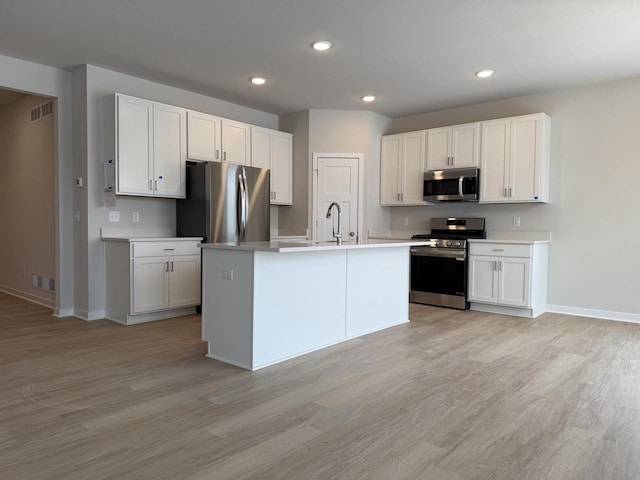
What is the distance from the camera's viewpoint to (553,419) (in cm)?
243

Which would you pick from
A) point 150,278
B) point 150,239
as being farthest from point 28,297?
point 150,239

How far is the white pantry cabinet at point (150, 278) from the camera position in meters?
4.50

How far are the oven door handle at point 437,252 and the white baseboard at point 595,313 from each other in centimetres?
125

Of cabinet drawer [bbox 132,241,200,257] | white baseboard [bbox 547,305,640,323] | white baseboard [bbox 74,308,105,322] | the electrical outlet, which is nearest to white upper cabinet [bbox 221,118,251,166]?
cabinet drawer [bbox 132,241,200,257]

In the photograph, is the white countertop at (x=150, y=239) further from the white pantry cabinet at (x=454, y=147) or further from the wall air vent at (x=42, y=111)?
the white pantry cabinet at (x=454, y=147)

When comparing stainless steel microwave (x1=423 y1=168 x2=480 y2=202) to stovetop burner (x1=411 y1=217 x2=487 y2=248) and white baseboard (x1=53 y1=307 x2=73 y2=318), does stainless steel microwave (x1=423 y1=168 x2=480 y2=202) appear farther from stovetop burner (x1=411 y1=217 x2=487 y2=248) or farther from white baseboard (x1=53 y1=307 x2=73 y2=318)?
white baseboard (x1=53 y1=307 x2=73 y2=318)

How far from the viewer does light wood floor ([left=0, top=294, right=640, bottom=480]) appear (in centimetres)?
194

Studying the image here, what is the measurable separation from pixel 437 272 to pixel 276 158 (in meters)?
2.76

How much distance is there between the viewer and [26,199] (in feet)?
19.9

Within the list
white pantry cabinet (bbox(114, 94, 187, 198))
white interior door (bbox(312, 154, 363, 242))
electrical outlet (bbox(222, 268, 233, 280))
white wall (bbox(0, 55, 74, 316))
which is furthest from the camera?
white interior door (bbox(312, 154, 363, 242))

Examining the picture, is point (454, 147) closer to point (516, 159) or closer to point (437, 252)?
point (516, 159)

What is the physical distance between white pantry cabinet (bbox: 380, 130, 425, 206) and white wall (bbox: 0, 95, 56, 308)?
4373mm

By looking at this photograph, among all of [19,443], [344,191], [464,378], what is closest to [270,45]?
[344,191]

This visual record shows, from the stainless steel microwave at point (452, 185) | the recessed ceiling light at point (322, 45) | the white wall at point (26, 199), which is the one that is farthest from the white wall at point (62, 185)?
the stainless steel microwave at point (452, 185)
